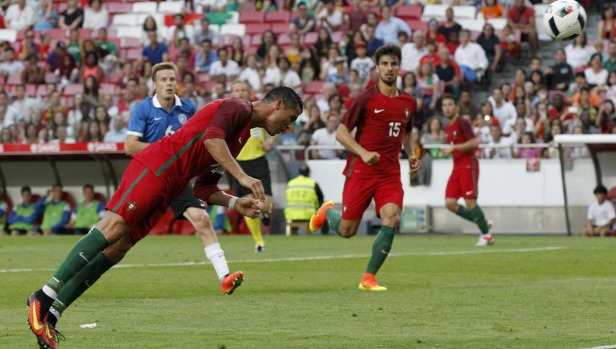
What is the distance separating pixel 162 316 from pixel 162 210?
1.64 metres

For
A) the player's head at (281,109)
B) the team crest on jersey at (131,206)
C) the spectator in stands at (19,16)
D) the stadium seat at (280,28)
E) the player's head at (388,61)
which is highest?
the spectator in stands at (19,16)

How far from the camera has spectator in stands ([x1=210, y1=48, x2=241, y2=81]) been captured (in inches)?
1184

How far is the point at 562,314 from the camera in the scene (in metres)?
10.3

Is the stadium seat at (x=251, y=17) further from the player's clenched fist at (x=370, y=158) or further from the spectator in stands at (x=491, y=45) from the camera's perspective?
the player's clenched fist at (x=370, y=158)

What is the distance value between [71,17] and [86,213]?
8743mm

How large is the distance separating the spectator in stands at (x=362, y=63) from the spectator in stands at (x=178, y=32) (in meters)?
5.66

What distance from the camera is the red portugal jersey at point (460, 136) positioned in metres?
20.7

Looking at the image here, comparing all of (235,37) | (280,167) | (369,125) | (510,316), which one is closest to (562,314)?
(510,316)

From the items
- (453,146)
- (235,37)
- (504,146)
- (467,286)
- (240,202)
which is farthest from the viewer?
(235,37)

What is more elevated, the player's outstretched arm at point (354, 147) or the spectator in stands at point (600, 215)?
the player's outstretched arm at point (354, 147)

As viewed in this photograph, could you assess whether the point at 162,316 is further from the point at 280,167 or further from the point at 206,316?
the point at 280,167

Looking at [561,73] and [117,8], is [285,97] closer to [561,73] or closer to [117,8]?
[561,73]

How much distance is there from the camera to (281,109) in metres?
8.98

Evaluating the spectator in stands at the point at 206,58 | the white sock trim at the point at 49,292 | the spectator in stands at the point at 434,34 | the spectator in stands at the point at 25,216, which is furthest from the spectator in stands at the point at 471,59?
the white sock trim at the point at 49,292
